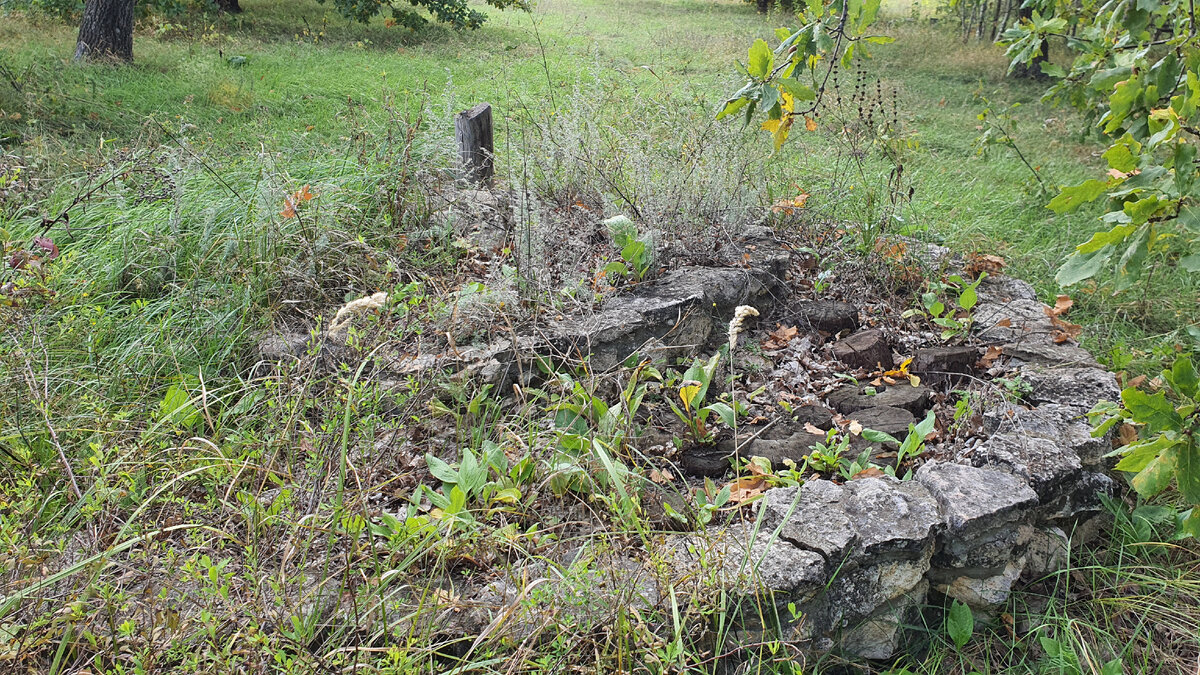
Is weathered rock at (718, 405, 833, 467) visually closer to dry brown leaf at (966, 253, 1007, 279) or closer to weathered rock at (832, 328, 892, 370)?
weathered rock at (832, 328, 892, 370)

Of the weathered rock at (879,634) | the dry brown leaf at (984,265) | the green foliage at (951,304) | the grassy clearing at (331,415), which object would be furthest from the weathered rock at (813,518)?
the dry brown leaf at (984,265)

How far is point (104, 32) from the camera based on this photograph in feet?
28.9

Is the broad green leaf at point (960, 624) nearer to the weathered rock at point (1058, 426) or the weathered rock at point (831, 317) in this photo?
the weathered rock at point (1058, 426)

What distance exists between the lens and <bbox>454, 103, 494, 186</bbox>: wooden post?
14.5 feet

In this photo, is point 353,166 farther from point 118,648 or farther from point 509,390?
point 118,648

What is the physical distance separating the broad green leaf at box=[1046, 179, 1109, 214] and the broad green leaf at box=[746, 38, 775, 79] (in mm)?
732

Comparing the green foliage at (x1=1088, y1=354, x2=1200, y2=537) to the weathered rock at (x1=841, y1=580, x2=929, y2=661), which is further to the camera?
the weathered rock at (x1=841, y1=580, x2=929, y2=661)

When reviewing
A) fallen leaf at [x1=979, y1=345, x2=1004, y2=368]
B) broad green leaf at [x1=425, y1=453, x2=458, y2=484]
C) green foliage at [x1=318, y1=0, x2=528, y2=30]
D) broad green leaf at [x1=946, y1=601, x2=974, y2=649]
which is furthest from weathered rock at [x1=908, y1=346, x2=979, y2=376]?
green foliage at [x1=318, y1=0, x2=528, y2=30]

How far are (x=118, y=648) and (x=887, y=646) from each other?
2011 mm

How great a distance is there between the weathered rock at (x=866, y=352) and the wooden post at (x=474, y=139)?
2.22 m

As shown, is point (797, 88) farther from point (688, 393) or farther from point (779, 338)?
point (779, 338)

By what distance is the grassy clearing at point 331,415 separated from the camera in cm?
183

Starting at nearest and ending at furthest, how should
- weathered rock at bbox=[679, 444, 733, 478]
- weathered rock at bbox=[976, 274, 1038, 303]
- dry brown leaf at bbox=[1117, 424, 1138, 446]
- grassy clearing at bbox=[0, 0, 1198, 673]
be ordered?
grassy clearing at bbox=[0, 0, 1198, 673]
weathered rock at bbox=[679, 444, 733, 478]
dry brown leaf at bbox=[1117, 424, 1138, 446]
weathered rock at bbox=[976, 274, 1038, 303]

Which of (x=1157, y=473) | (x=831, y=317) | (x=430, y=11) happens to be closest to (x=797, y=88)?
(x=1157, y=473)
